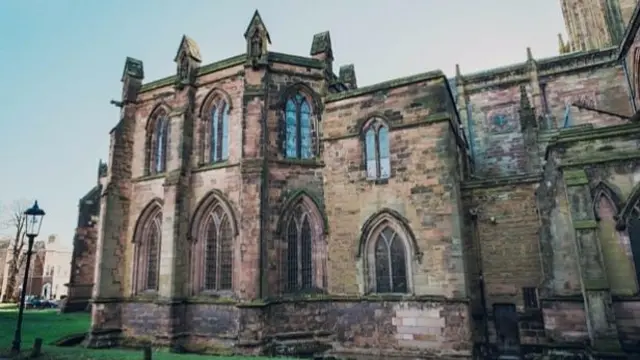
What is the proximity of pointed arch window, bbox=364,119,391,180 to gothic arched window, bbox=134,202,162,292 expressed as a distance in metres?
9.66

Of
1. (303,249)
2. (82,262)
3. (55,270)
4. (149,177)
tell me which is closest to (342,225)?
(303,249)

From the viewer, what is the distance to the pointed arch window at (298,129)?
15.7 m

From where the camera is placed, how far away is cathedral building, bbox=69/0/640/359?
11562mm

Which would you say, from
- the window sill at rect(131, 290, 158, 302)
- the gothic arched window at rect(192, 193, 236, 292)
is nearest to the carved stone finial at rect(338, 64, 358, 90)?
the gothic arched window at rect(192, 193, 236, 292)

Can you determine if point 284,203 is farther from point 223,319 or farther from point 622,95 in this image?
point 622,95

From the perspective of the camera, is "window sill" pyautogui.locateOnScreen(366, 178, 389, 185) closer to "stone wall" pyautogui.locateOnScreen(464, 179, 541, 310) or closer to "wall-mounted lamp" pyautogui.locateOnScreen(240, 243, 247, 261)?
Answer: "stone wall" pyautogui.locateOnScreen(464, 179, 541, 310)

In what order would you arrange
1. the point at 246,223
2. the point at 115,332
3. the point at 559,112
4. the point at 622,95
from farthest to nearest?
the point at 559,112
the point at 622,95
the point at 115,332
the point at 246,223

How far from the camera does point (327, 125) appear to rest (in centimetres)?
1567

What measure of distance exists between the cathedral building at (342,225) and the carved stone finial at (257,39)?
89 millimetres

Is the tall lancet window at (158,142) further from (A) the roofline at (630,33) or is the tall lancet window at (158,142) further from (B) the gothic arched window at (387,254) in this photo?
(A) the roofline at (630,33)

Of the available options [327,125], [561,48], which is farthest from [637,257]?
[561,48]

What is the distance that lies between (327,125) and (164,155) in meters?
8.08

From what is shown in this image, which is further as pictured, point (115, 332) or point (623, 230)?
point (115, 332)

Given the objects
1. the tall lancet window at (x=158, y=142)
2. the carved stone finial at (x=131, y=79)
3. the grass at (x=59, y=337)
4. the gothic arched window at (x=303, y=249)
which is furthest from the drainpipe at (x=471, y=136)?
the carved stone finial at (x=131, y=79)
